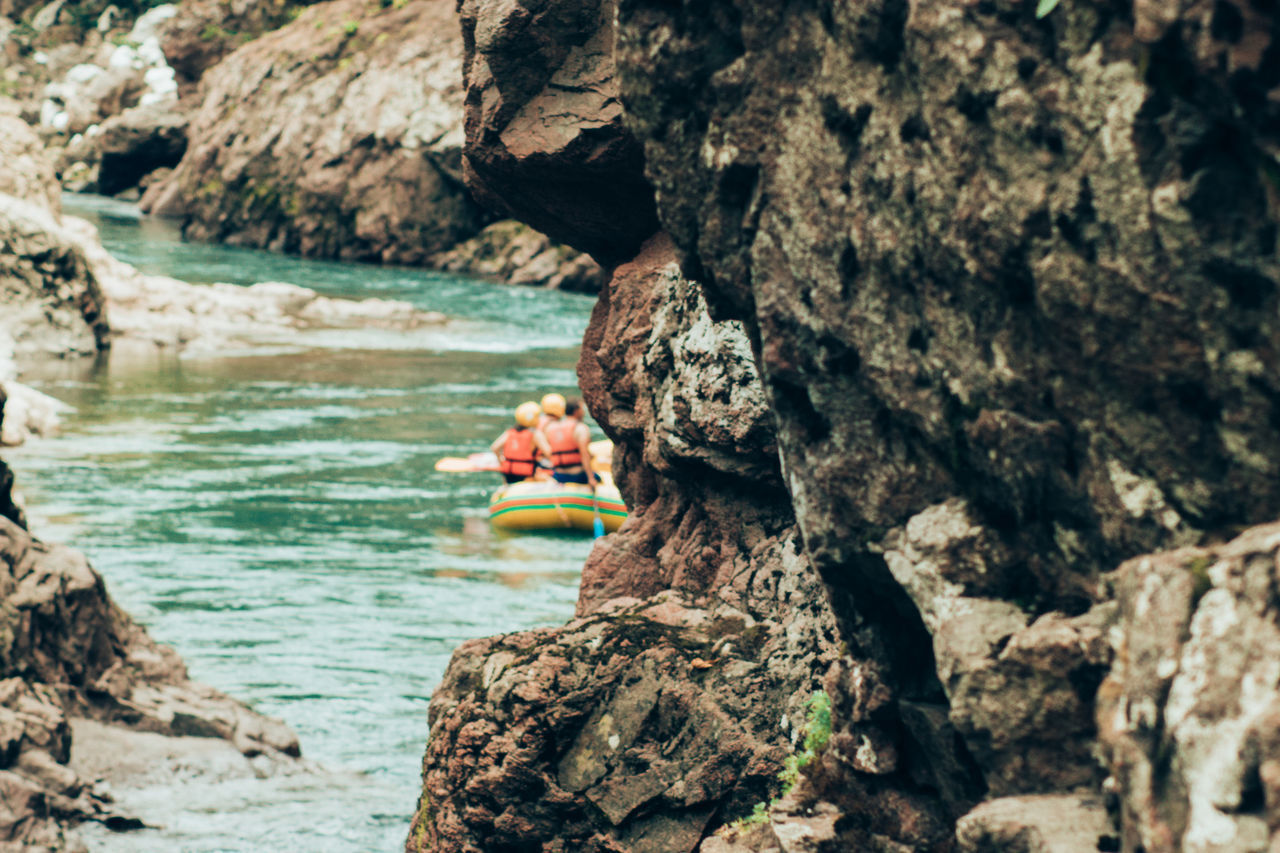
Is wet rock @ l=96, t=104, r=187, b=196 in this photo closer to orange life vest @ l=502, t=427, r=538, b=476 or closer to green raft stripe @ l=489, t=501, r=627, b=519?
orange life vest @ l=502, t=427, r=538, b=476

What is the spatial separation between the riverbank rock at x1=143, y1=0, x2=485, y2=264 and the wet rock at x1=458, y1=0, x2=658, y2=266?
27958mm

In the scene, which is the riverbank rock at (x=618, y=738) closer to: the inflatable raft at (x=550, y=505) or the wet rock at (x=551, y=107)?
the wet rock at (x=551, y=107)

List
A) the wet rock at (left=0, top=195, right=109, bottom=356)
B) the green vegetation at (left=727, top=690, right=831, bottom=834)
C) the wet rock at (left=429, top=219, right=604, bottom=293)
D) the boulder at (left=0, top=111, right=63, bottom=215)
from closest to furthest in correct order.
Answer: the green vegetation at (left=727, top=690, right=831, bottom=834), the wet rock at (left=0, top=195, right=109, bottom=356), the boulder at (left=0, top=111, right=63, bottom=215), the wet rock at (left=429, top=219, right=604, bottom=293)

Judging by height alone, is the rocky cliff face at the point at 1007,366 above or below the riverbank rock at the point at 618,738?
above

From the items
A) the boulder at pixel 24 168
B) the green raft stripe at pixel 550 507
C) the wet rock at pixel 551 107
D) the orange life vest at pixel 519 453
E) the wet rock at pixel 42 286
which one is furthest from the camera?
the boulder at pixel 24 168

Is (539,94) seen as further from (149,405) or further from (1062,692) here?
(149,405)

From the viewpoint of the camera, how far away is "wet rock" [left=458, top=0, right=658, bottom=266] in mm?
5703

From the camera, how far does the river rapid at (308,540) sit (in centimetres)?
805

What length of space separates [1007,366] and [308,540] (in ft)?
37.6

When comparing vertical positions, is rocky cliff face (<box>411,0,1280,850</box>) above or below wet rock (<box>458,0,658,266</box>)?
below

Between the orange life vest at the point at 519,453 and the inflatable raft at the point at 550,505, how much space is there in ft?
0.64

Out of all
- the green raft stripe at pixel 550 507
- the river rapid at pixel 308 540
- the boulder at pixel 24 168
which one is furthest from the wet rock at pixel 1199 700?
the boulder at pixel 24 168

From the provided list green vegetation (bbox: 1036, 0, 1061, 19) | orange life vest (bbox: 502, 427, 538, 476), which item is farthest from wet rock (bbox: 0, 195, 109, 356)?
green vegetation (bbox: 1036, 0, 1061, 19)

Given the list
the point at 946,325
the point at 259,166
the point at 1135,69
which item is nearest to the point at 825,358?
the point at 946,325
